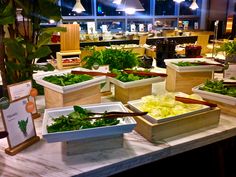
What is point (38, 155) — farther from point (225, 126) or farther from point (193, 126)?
point (225, 126)

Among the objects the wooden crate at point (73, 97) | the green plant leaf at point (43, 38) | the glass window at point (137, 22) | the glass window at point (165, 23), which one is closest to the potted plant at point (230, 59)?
the wooden crate at point (73, 97)

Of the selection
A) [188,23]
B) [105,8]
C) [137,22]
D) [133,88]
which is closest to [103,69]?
[133,88]

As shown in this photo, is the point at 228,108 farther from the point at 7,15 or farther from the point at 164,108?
the point at 7,15

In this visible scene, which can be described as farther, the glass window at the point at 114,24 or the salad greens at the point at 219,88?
the glass window at the point at 114,24

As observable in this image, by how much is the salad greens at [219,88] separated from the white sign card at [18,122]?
1131mm

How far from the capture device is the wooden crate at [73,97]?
5.10 ft

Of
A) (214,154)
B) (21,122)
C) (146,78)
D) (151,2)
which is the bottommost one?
(214,154)

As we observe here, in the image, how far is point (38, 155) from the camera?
4.00 ft

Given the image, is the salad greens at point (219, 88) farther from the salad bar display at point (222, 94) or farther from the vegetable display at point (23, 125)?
the vegetable display at point (23, 125)

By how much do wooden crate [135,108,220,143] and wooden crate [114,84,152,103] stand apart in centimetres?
38

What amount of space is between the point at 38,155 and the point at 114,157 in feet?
1.18

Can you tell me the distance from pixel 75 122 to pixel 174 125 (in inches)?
20.5

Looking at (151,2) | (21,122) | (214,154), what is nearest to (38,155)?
(21,122)

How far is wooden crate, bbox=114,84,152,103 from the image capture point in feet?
5.78
